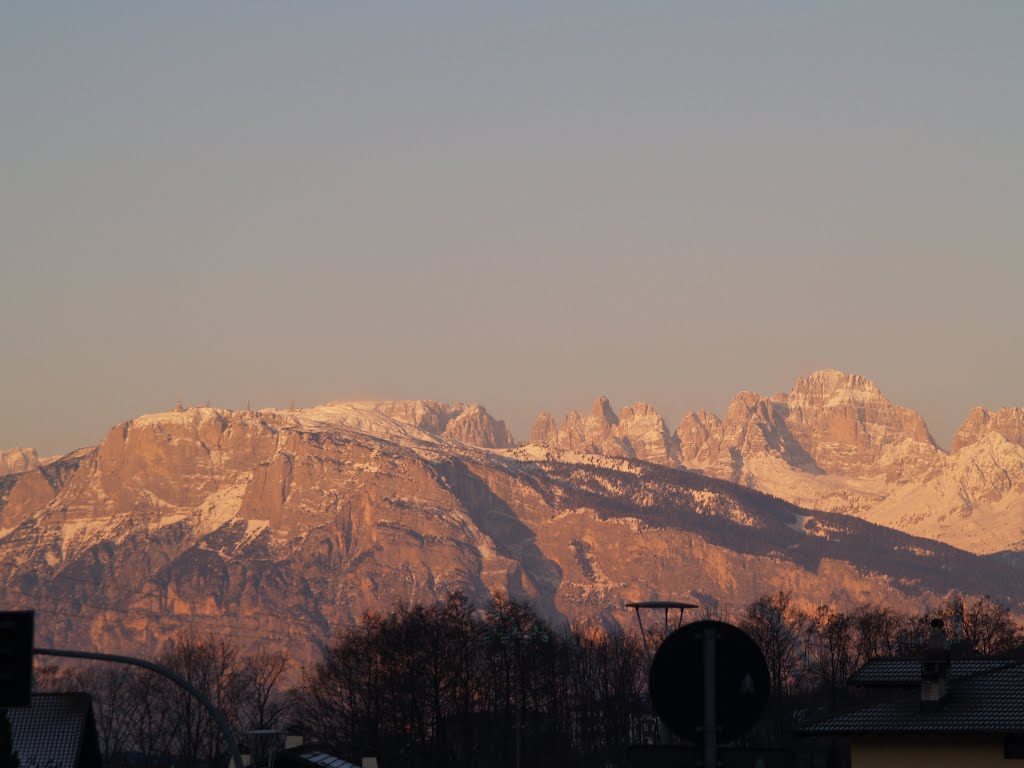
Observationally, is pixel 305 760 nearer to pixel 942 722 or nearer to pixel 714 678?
pixel 942 722

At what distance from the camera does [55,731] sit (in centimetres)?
6769

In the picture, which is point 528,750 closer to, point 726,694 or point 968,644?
point 968,644

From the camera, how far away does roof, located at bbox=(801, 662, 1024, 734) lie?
49938mm

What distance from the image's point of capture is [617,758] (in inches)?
6959

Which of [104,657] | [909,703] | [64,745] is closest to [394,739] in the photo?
[64,745]

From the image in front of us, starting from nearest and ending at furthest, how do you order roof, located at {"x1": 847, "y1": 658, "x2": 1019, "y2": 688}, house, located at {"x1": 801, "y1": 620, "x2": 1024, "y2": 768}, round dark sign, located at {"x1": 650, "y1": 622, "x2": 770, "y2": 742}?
round dark sign, located at {"x1": 650, "y1": 622, "x2": 770, "y2": 742} → house, located at {"x1": 801, "y1": 620, "x2": 1024, "y2": 768} → roof, located at {"x1": 847, "y1": 658, "x2": 1019, "y2": 688}

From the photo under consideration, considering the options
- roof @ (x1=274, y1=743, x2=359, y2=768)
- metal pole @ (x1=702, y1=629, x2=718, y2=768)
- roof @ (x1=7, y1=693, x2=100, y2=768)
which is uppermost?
metal pole @ (x1=702, y1=629, x2=718, y2=768)

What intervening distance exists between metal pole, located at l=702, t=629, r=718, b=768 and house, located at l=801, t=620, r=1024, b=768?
36.6m

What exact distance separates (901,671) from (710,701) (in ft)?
149

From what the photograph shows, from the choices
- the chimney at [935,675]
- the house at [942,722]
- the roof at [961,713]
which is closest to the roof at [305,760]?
the house at [942,722]

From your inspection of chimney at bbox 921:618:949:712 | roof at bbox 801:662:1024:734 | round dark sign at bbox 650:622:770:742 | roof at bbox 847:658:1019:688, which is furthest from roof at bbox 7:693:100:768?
round dark sign at bbox 650:622:770:742

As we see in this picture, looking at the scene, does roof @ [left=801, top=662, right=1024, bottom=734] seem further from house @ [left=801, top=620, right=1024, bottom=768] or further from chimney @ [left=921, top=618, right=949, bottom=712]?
chimney @ [left=921, top=618, right=949, bottom=712]

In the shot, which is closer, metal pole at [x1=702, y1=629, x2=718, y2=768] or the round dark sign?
metal pole at [x1=702, y1=629, x2=718, y2=768]

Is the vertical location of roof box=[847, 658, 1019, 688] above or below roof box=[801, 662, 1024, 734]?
above
